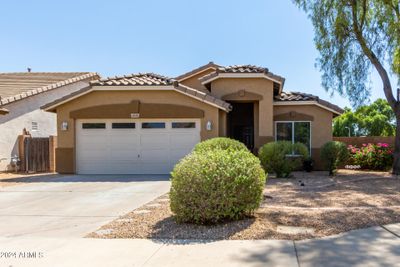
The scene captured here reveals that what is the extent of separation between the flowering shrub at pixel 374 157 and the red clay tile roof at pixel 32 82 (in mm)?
17990

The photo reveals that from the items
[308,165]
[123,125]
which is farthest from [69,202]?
[308,165]

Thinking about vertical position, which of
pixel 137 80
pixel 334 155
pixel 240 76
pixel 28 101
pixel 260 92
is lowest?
pixel 334 155

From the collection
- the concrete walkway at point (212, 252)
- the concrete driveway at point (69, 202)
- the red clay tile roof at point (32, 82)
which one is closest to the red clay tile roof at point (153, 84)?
the concrete driveway at point (69, 202)

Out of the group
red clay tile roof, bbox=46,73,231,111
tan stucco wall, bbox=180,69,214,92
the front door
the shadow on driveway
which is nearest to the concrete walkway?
the shadow on driveway

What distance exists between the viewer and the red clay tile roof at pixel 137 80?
16394 millimetres

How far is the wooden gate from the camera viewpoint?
18.6 m

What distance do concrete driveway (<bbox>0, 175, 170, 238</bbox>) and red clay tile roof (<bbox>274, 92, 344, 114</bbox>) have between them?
744 cm

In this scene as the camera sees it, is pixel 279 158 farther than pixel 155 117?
No

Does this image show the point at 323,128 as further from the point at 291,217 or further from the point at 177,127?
the point at 291,217

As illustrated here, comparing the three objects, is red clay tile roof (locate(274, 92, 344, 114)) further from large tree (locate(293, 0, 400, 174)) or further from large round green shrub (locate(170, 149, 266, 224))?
large round green shrub (locate(170, 149, 266, 224))

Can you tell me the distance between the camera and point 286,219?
700cm

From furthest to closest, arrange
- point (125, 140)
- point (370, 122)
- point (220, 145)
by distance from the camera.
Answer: point (370, 122) < point (125, 140) < point (220, 145)

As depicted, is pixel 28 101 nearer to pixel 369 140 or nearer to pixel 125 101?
pixel 125 101

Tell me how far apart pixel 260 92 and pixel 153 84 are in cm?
513
